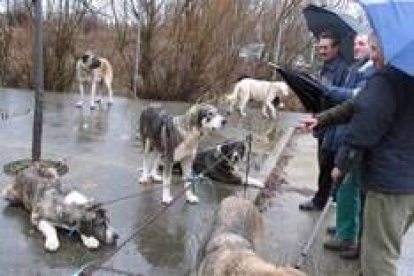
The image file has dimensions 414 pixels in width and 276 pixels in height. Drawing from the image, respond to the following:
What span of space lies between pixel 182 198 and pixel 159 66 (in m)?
8.85

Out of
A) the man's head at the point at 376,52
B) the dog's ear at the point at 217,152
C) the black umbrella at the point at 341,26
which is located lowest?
the dog's ear at the point at 217,152

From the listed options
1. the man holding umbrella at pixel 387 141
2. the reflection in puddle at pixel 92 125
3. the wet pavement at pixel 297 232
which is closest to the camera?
the man holding umbrella at pixel 387 141

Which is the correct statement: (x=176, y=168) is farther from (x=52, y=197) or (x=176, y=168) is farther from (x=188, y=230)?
(x=52, y=197)

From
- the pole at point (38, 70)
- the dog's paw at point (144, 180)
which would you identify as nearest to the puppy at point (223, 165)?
the dog's paw at point (144, 180)

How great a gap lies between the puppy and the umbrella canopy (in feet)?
12.3

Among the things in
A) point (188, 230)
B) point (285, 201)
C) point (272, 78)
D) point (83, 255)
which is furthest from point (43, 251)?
point (272, 78)

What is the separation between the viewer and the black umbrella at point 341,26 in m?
5.86

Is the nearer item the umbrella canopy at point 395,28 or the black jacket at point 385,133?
the umbrella canopy at point 395,28

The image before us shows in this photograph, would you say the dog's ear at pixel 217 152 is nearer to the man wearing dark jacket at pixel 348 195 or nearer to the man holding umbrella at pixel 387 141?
the man wearing dark jacket at pixel 348 195

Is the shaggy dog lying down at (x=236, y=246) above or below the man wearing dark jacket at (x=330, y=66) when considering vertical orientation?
below

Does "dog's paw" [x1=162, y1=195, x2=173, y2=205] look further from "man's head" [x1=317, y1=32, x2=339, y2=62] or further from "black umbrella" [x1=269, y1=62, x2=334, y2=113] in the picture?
"man's head" [x1=317, y1=32, x2=339, y2=62]

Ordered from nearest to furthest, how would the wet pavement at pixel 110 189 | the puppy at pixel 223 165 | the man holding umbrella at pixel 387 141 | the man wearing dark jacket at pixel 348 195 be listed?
the man holding umbrella at pixel 387 141 < the wet pavement at pixel 110 189 < the man wearing dark jacket at pixel 348 195 < the puppy at pixel 223 165

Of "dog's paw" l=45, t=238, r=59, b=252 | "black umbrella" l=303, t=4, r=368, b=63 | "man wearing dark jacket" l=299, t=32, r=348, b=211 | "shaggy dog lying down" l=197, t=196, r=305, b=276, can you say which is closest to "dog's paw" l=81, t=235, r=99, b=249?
"dog's paw" l=45, t=238, r=59, b=252

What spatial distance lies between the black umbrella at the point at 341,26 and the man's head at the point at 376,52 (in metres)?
1.65
